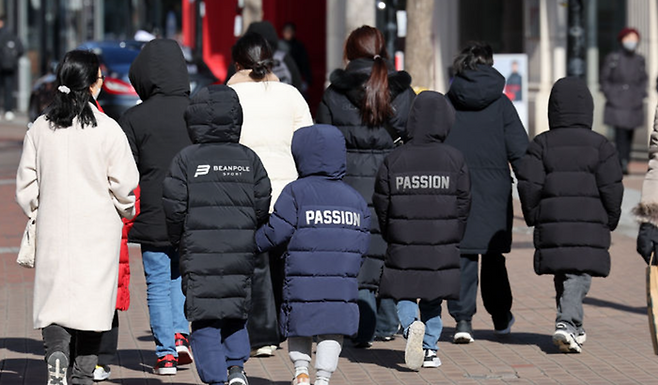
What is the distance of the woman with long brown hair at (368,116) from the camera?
8727 mm

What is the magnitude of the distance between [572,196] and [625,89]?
1045 cm

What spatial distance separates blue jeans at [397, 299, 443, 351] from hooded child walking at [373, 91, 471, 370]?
14 mm

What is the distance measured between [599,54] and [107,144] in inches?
679

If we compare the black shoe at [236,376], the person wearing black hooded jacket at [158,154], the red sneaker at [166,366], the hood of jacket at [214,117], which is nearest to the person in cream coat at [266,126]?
the person wearing black hooded jacket at [158,154]

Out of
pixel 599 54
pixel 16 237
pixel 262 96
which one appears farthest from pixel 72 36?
pixel 262 96

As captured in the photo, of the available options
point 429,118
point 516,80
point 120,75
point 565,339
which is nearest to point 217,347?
point 429,118

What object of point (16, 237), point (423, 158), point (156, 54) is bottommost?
point (16, 237)

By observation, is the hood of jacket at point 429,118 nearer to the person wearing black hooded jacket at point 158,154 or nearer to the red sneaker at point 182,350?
the person wearing black hooded jacket at point 158,154

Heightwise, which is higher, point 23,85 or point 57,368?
point 23,85

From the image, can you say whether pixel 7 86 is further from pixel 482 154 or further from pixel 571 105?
pixel 571 105

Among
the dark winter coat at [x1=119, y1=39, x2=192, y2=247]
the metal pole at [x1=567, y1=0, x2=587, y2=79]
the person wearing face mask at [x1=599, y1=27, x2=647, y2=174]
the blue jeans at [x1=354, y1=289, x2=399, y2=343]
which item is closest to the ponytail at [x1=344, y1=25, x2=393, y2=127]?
the blue jeans at [x1=354, y1=289, x2=399, y2=343]

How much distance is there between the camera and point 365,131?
876cm

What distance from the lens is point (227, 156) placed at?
702 cm

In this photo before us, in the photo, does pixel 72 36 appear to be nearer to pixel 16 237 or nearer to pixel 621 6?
pixel 621 6
